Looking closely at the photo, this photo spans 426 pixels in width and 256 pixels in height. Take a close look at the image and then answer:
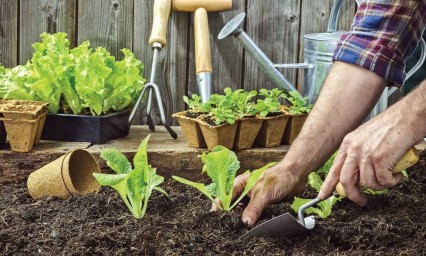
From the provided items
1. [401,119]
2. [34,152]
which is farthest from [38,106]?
[401,119]

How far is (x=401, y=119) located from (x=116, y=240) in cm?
78

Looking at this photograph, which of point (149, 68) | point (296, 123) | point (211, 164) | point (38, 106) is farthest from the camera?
point (149, 68)

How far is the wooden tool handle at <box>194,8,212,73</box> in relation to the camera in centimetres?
345

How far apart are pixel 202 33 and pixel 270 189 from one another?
118 cm

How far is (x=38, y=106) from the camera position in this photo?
3.01m

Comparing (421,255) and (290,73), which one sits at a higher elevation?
(290,73)

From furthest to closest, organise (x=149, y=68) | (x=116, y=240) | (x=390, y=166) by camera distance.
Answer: (x=149, y=68) < (x=116, y=240) < (x=390, y=166)

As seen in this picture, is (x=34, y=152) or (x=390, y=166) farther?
(x=34, y=152)

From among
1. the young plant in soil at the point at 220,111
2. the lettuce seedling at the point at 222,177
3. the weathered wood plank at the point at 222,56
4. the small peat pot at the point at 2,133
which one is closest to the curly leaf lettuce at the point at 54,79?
the small peat pot at the point at 2,133

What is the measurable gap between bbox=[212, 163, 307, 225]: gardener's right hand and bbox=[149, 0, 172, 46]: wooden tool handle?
1075mm

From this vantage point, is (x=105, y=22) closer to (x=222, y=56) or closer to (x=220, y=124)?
(x=222, y=56)

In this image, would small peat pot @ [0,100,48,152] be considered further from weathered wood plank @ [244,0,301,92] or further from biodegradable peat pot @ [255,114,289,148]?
weathered wood plank @ [244,0,301,92]

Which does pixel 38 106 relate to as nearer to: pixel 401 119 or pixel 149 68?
pixel 149 68

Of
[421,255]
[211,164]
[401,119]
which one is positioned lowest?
[421,255]
